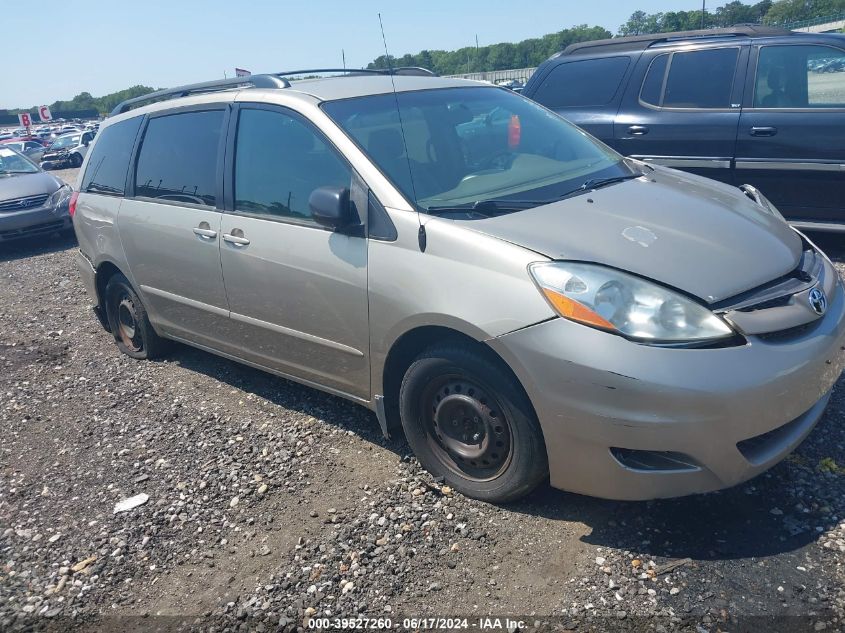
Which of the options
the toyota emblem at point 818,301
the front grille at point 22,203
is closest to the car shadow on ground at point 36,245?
the front grille at point 22,203

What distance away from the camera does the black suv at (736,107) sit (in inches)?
231

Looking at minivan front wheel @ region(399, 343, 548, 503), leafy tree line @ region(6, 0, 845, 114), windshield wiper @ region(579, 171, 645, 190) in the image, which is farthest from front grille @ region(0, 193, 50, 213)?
leafy tree line @ region(6, 0, 845, 114)

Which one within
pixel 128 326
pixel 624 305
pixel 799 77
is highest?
pixel 799 77

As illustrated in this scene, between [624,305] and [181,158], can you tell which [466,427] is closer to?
[624,305]

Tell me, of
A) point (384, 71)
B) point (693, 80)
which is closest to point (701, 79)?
point (693, 80)

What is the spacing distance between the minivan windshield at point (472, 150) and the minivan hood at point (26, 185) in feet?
28.6

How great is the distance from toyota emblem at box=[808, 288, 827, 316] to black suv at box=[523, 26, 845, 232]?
3.46 m

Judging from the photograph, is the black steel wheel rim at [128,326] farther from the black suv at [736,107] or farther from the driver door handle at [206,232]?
the black suv at [736,107]

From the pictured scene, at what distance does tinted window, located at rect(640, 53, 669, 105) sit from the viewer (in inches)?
263

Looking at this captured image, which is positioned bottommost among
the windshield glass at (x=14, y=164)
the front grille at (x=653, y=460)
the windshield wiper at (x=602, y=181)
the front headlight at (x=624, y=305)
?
the front grille at (x=653, y=460)

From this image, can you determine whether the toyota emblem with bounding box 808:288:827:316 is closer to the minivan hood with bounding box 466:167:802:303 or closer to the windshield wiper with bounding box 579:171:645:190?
the minivan hood with bounding box 466:167:802:303

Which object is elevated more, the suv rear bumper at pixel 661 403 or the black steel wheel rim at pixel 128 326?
the suv rear bumper at pixel 661 403

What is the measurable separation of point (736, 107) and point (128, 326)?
5462mm

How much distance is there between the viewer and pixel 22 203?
34.0 ft
